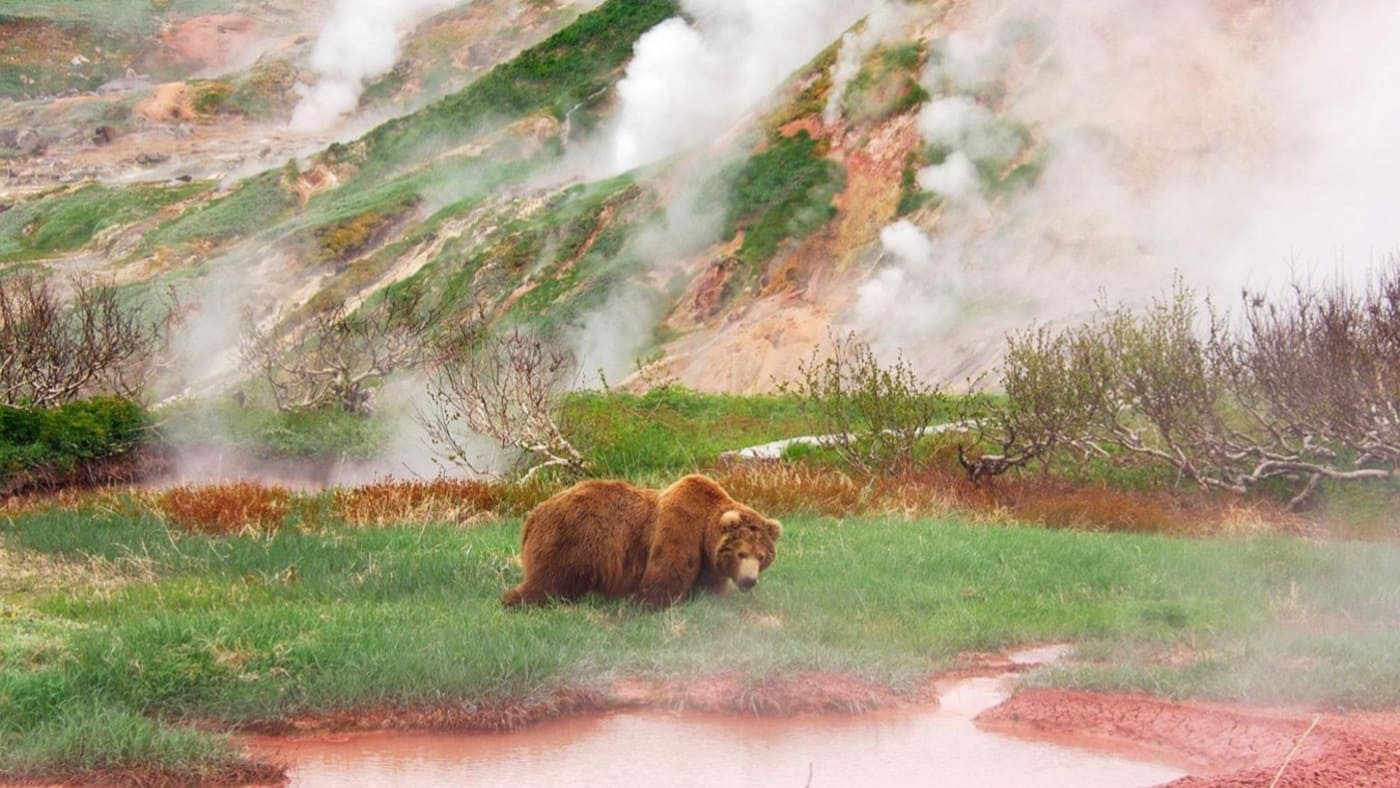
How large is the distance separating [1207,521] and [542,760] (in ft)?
35.3

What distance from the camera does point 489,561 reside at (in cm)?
999

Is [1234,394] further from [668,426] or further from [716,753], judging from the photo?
[716,753]

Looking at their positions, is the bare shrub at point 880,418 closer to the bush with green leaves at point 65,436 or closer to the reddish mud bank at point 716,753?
the bush with green leaves at point 65,436

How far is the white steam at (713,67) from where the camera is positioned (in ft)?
153

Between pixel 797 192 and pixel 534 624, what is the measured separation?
29924mm

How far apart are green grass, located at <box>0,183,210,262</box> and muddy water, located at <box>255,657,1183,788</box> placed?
178ft

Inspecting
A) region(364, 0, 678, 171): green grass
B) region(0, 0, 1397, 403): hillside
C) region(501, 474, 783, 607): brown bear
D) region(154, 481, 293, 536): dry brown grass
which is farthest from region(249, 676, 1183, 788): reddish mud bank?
region(364, 0, 678, 171): green grass

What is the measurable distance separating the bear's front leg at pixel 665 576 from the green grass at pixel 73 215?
→ 52.8 metres

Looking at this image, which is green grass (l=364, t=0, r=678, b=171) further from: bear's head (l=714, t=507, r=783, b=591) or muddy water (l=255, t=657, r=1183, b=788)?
muddy water (l=255, t=657, r=1183, b=788)

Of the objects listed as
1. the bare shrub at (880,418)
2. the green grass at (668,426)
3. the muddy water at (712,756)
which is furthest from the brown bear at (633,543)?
the bare shrub at (880,418)

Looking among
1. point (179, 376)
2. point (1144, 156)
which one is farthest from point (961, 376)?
point (179, 376)

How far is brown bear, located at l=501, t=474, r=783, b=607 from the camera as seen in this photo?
8516mm

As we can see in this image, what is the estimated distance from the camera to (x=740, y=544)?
8.44m

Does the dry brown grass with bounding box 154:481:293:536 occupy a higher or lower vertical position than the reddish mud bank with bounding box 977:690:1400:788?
higher
